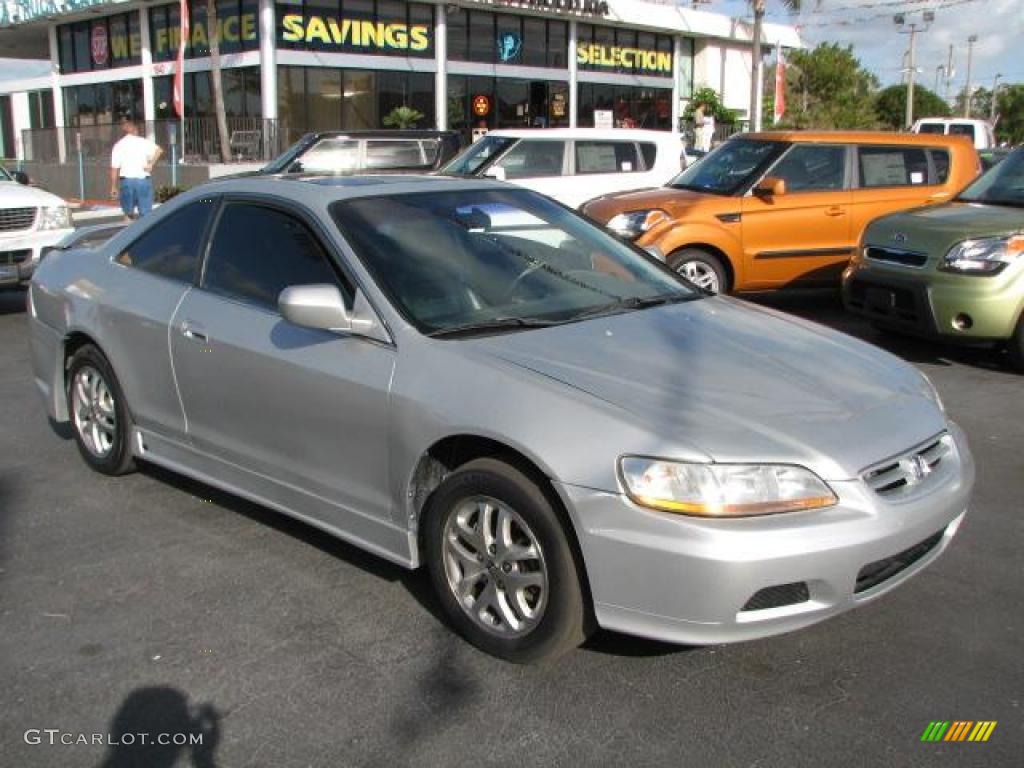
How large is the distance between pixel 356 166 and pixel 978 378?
9.91 meters

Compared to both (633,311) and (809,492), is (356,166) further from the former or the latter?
(809,492)

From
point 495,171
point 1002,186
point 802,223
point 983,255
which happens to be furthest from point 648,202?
point 495,171

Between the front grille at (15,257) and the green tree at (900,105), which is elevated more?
the green tree at (900,105)

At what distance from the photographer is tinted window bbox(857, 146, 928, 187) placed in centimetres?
991

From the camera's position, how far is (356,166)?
14.9 m

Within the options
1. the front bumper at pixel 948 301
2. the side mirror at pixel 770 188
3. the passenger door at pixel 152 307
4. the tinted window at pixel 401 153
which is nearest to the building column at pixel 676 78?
the tinted window at pixel 401 153

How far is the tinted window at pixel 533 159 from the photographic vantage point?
42.1ft

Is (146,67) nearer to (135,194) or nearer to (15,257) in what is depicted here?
(135,194)

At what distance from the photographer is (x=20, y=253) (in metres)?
10.4

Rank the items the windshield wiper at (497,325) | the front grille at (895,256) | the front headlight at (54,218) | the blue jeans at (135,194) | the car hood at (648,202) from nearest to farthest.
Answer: the windshield wiper at (497,325) < the front grille at (895,256) < the car hood at (648,202) < the front headlight at (54,218) < the blue jeans at (135,194)

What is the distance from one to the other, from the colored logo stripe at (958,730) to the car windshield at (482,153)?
10.4m

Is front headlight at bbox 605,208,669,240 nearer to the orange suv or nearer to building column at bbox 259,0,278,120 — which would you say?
the orange suv

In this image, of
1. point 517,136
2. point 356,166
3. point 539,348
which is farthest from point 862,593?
point 356,166

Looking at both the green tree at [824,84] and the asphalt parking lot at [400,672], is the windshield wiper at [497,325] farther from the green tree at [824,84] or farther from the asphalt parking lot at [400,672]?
the green tree at [824,84]
